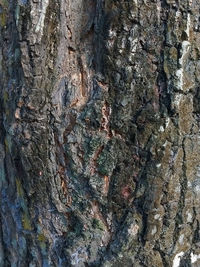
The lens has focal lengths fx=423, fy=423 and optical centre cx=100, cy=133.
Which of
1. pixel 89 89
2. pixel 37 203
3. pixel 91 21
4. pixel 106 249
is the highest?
pixel 91 21

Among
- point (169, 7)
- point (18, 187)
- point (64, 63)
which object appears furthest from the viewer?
point (18, 187)

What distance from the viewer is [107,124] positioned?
1.27m

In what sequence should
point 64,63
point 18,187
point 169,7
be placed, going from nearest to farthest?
point 169,7, point 64,63, point 18,187

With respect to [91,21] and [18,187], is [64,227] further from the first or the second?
[91,21]

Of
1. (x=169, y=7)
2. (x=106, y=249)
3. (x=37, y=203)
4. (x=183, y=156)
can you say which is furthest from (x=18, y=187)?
(x=169, y=7)

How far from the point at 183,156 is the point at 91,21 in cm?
49

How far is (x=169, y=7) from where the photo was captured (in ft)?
3.90

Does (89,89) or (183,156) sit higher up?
(89,89)

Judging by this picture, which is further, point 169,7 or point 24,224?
point 24,224

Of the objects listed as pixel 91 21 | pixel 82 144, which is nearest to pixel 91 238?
pixel 82 144

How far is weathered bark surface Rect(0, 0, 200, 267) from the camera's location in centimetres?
122

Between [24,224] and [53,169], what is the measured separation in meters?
0.25

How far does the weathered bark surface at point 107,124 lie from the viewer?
1.22 meters

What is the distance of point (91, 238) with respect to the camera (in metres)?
1.32
